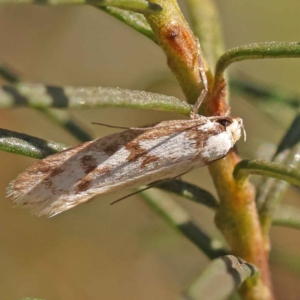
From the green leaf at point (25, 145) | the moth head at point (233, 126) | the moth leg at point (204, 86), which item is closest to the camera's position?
the green leaf at point (25, 145)

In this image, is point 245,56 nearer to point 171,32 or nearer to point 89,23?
point 171,32

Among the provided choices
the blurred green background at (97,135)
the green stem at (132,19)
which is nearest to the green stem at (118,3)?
the green stem at (132,19)

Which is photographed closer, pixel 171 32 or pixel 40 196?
pixel 171 32

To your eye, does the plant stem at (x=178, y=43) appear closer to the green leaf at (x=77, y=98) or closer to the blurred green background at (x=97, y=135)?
the green leaf at (x=77, y=98)

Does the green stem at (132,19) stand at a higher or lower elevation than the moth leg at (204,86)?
higher

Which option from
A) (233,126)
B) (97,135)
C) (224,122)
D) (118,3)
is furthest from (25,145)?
(97,135)

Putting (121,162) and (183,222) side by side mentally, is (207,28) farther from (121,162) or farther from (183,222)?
(183,222)

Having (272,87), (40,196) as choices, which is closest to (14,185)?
(40,196)
